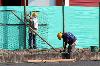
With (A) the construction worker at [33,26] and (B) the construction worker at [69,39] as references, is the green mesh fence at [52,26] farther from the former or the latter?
(B) the construction worker at [69,39]

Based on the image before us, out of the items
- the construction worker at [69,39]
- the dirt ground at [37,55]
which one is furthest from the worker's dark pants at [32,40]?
the construction worker at [69,39]

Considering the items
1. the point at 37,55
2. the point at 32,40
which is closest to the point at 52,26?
the point at 32,40

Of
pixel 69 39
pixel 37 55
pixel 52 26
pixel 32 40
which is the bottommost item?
pixel 37 55

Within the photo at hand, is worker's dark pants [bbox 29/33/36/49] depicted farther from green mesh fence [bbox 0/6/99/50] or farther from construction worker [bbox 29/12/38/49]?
green mesh fence [bbox 0/6/99/50]

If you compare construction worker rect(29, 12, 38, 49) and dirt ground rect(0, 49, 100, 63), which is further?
construction worker rect(29, 12, 38, 49)

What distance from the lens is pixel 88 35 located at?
20141 millimetres

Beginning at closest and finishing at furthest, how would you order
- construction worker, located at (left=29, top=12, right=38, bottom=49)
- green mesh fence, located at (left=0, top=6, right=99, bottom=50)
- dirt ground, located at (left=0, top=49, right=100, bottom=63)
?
dirt ground, located at (left=0, top=49, right=100, bottom=63) < construction worker, located at (left=29, top=12, right=38, bottom=49) < green mesh fence, located at (left=0, top=6, right=99, bottom=50)

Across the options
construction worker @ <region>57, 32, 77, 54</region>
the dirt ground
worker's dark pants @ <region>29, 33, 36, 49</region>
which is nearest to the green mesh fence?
worker's dark pants @ <region>29, 33, 36, 49</region>

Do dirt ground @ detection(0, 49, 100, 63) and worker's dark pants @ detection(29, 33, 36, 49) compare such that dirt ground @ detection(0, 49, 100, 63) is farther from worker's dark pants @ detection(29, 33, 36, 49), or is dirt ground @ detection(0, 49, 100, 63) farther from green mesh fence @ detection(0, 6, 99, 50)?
green mesh fence @ detection(0, 6, 99, 50)

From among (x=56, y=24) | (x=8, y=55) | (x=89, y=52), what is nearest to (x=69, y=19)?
(x=56, y=24)

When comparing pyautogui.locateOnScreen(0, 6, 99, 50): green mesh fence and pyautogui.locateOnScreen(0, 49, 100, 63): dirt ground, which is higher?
pyautogui.locateOnScreen(0, 6, 99, 50): green mesh fence

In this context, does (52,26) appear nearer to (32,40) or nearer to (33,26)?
(33,26)

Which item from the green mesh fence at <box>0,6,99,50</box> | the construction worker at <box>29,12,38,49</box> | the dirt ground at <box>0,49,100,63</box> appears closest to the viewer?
the dirt ground at <box>0,49,100,63</box>

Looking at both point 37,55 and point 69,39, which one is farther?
point 37,55
